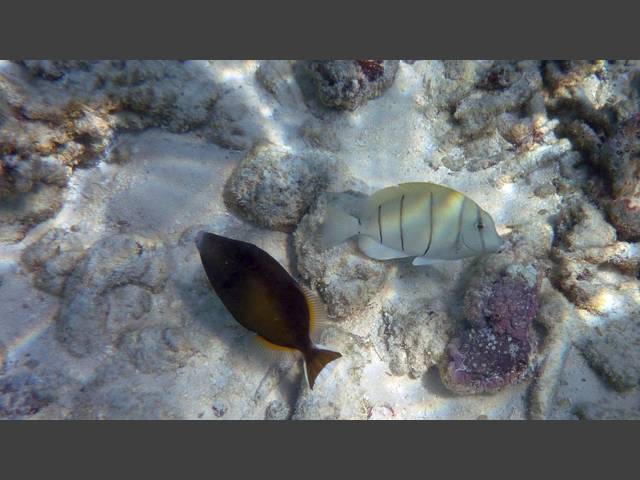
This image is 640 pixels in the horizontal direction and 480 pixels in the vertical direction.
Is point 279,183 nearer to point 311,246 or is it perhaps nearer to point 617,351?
point 311,246

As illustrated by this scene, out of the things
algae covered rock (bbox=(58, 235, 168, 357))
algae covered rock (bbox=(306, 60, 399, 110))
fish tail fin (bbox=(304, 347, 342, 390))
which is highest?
algae covered rock (bbox=(306, 60, 399, 110))

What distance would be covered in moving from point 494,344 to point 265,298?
2038 millimetres

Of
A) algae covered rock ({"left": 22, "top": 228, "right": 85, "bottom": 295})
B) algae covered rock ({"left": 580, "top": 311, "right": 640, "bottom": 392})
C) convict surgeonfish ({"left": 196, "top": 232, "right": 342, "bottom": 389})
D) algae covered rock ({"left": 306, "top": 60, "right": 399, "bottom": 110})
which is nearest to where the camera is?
convict surgeonfish ({"left": 196, "top": 232, "right": 342, "bottom": 389})

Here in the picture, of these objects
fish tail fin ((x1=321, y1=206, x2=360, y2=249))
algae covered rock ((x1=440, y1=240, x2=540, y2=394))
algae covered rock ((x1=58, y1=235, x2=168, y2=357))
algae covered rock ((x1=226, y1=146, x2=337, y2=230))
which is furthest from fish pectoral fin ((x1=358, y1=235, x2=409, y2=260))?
algae covered rock ((x1=58, y1=235, x2=168, y2=357))

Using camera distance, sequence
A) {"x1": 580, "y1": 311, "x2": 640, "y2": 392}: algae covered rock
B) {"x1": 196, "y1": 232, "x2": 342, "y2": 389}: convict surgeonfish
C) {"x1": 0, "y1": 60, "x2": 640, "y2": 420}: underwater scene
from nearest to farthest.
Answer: {"x1": 196, "y1": 232, "x2": 342, "y2": 389}: convict surgeonfish
{"x1": 0, "y1": 60, "x2": 640, "y2": 420}: underwater scene
{"x1": 580, "y1": 311, "x2": 640, "y2": 392}: algae covered rock

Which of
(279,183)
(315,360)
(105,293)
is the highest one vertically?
(279,183)

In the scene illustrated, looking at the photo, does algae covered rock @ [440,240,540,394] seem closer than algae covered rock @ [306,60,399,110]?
Yes

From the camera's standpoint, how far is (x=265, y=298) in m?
2.44

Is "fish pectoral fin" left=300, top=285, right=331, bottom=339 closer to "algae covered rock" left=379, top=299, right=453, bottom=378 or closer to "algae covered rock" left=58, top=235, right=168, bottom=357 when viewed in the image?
"algae covered rock" left=379, top=299, right=453, bottom=378

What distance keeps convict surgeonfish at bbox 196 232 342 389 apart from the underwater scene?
0.07ft

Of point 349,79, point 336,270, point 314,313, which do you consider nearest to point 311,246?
point 336,270

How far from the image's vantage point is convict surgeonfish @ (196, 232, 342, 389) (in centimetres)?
243

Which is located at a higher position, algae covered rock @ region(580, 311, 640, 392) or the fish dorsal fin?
algae covered rock @ region(580, 311, 640, 392)

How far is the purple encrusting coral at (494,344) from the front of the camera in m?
3.14
